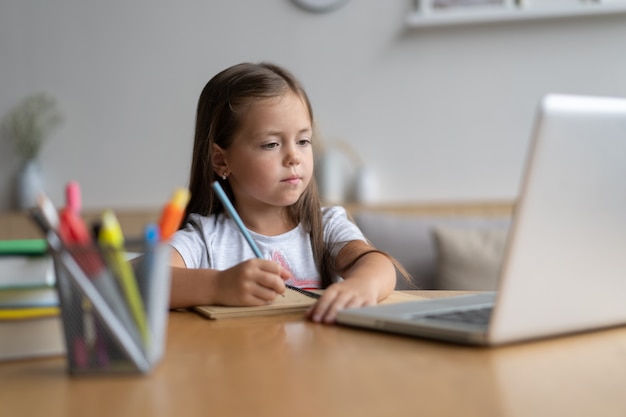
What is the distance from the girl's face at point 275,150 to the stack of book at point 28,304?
29.5 inches

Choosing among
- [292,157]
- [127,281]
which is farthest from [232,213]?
[127,281]

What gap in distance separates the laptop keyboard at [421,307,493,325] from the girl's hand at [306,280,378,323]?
0.12 m

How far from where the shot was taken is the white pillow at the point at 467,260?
2.65 metres

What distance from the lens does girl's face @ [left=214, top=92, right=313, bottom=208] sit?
145cm

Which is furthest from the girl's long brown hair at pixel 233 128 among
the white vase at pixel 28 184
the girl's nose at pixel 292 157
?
the white vase at pixel 28 184

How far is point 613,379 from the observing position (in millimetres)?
629

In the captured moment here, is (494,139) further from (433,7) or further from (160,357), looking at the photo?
(160,357)

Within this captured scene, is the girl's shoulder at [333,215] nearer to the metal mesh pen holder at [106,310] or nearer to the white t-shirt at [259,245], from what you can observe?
the white t-shirt at [259,245]


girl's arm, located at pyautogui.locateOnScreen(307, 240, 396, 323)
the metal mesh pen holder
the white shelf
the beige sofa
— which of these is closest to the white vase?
the beige sofa

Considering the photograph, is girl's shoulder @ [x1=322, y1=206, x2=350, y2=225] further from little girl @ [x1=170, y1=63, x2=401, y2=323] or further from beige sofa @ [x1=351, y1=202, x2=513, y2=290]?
beige sofa @ [x1=351, y1=202, x2=513, y2=290]

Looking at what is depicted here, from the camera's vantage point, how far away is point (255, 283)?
997mm

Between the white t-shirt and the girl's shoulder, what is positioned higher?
the girl's shoulder

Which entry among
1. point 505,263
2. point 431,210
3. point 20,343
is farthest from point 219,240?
point 431,210

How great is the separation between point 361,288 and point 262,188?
1.68 feet
